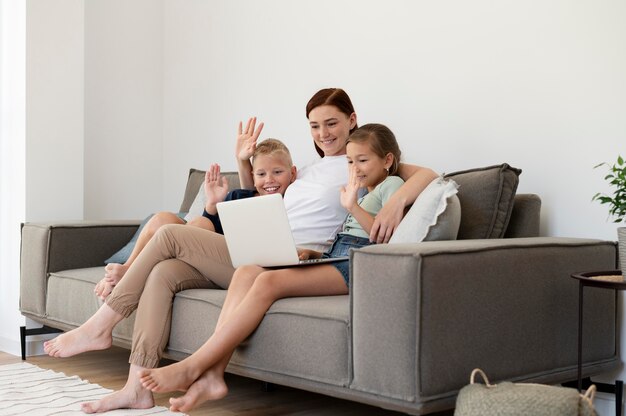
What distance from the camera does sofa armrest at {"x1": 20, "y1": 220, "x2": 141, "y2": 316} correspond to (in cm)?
381

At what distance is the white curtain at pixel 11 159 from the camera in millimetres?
4191

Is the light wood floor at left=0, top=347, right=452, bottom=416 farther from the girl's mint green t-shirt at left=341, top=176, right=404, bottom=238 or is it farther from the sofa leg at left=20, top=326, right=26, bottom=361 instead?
the girl's mint green t-shirt at left=341, top=176, right=404, bottom=238

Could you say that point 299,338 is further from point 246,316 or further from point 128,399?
point 128,399

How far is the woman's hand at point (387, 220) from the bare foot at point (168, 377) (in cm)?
72

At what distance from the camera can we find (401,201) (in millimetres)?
2707

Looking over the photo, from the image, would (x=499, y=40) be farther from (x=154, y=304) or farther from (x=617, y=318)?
(x=154, y=304)

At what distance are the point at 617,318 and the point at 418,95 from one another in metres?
1.24

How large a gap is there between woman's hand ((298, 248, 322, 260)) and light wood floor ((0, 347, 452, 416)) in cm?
55

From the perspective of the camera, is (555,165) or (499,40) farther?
(499,40)

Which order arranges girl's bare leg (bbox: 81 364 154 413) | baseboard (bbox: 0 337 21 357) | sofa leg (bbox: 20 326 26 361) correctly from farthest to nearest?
baseboard (bbox: 0 337 21 357), sofa leg (bbox: 20 326 26 361), girl's bare leg (bbox: 81 364 154 413)

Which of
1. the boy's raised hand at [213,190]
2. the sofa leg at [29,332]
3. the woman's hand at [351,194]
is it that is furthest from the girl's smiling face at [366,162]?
the sofa leg at [29,332]

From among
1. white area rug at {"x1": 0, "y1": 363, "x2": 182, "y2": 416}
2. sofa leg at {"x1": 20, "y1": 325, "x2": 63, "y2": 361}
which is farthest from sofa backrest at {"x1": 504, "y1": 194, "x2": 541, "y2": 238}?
sofa leg at {"x1": 20, "y1": 325, "x2": 63, "y2": 361}

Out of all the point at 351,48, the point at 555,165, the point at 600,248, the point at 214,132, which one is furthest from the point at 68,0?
the point at 600,248

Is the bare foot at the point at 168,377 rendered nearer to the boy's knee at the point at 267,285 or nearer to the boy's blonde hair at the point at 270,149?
the boy's knee at the point at 267,285
